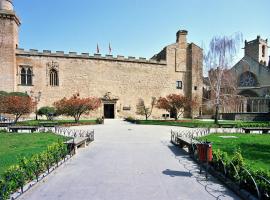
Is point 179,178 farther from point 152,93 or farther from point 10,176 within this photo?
point 152,93

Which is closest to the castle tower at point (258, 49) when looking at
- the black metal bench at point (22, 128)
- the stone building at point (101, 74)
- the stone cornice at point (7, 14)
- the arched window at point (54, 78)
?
the stone building at point (101, 74)

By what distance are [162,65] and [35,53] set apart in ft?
71.6

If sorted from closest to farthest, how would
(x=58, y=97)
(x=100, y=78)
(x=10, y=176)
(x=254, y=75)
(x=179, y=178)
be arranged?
(x=10, y=176), (x=179, y=178), (x=58, y=97), (x=100, y=78), (x=254, y=75)

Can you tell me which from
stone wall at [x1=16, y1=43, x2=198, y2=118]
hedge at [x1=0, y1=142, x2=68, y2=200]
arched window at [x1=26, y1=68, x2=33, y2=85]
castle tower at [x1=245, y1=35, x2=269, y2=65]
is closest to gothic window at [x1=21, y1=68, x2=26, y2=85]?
arched window at [x1=26, y1=68, x2=33, y2=85]

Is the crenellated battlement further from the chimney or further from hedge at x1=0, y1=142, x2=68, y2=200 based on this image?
hedge at x1=0, y1=142, x2=68, y2=200

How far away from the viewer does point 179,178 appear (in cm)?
656

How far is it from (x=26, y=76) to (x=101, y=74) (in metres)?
11.5

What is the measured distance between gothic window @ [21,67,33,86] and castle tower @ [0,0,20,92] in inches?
50.3

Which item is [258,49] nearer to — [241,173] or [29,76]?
[29,76]

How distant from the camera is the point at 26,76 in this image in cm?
3288

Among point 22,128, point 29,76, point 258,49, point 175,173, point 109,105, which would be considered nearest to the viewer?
point 175,173

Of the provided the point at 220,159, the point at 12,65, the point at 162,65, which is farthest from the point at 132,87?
the point at 220,159

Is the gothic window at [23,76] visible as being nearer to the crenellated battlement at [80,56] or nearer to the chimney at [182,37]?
the crenellated battlement at [80,56]

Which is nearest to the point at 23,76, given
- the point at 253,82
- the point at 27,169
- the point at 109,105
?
the point at 109,105
